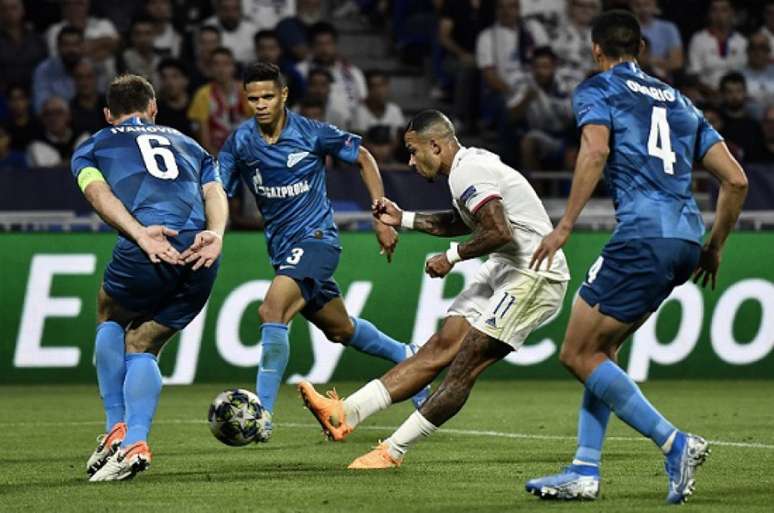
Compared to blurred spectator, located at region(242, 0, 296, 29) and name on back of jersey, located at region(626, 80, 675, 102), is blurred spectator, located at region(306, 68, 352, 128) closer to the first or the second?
blurred spectator, located at region(242, 0, 296, 29)

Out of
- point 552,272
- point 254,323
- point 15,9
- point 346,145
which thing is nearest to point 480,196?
point 552,272

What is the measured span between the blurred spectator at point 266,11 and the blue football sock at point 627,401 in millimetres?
12409

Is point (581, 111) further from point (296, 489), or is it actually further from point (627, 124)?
point (296, 489)

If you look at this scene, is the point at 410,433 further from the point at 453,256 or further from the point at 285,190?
the point at 285,190

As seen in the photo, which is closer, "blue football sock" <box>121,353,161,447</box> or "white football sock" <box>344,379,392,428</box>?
"blue football sock" <box>121,353,161,447</box>

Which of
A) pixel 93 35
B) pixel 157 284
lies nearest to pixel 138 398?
pixel 157 284

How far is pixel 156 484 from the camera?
8.20 m

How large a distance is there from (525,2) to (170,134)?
1201 centimetres

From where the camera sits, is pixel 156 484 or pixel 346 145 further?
pixel 346 145

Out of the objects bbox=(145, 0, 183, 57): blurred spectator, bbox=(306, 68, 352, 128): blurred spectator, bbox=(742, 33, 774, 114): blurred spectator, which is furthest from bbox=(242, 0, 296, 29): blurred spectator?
bbox=(742, 33, 774, 114): blurred spectator

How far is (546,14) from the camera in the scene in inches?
795

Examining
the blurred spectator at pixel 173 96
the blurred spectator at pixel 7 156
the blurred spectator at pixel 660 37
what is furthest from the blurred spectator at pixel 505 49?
the blurred spectator at pixel 7 156

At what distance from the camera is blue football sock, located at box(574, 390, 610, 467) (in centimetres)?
754

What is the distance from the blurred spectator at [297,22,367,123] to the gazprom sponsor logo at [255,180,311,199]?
7.62 m
